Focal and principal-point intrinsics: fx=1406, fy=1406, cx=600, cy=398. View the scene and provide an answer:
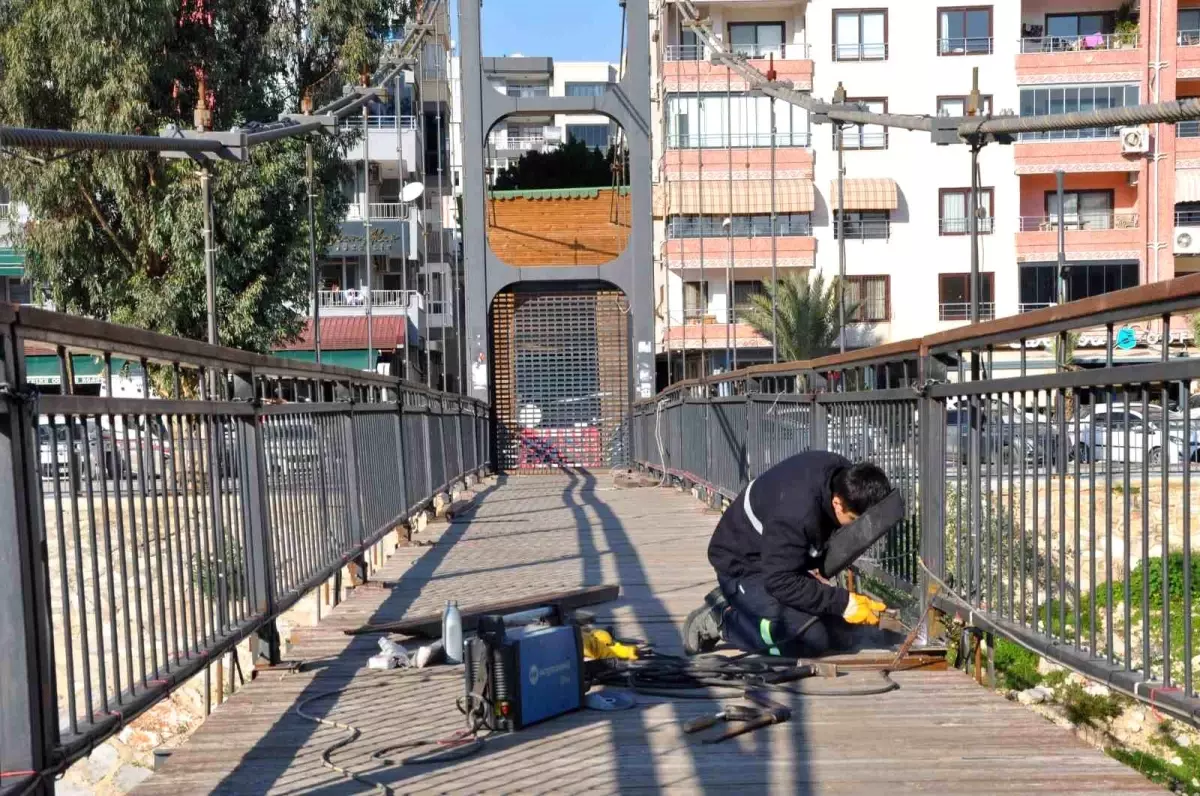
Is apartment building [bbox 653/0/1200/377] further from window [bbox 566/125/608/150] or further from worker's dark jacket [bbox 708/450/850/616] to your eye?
window [bbox 566/125/608/150]

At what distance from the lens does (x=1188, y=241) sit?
43.3 m

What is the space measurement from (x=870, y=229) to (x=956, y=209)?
2901 millimetres

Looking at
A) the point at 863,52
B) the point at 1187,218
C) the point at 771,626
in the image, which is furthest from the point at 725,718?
the point at 1187,218

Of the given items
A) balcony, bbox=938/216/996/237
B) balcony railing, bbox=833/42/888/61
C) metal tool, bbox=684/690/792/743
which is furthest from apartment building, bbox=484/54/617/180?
metal tool, bbox=684/690/792/743

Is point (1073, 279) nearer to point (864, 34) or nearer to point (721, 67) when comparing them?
point (864, 34)

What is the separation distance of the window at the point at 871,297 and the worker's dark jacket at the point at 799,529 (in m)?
40.2

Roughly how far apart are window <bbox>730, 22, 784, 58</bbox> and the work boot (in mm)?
41473

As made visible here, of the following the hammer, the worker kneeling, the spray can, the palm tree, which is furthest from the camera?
the palm tree

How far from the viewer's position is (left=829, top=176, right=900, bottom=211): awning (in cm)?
4453

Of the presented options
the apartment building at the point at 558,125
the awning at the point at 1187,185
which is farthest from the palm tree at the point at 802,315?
the apartment building at the point at 558,125

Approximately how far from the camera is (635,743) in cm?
421

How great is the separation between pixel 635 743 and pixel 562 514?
9.18 meters

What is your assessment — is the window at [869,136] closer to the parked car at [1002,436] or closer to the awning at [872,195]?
the awning at [872,195]

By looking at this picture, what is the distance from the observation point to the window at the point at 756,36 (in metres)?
45.4
